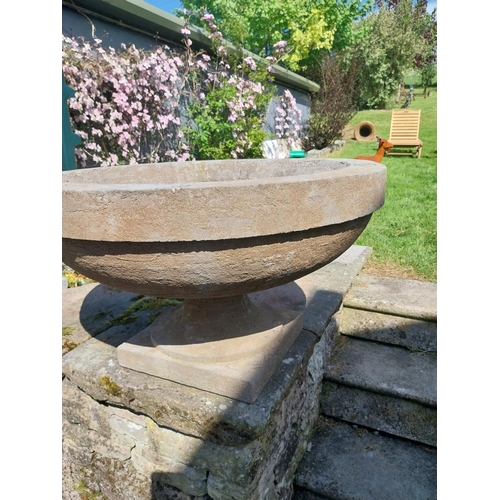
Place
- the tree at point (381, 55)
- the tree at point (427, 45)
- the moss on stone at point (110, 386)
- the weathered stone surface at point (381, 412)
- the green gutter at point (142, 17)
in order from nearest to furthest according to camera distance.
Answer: the moss on stone at point (110, 386)
the weathered stone surface at point (381, 412)
the green gutter at point (142, 17)
the tree at point (381, 55)
the tree at point (427, 45)

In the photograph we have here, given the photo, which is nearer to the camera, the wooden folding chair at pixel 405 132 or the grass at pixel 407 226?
the grass at pixel 407 226

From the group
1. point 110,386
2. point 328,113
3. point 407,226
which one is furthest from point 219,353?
point 328,113

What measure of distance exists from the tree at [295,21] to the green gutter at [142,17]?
6.44 meters

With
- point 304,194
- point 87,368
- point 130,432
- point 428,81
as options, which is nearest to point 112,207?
point 304,194

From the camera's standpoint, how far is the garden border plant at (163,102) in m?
3.60

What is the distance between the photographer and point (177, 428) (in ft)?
4.18

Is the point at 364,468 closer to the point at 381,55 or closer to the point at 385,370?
the point at 385,370

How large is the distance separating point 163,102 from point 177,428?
4.21 metres

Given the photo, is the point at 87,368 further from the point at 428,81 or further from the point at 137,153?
the point at 428,81

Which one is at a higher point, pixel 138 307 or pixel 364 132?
pixel 364 132

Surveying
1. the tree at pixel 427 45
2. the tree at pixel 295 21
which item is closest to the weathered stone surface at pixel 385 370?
the tree at pixel 295 21

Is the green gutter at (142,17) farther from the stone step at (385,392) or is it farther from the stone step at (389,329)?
the stone step at (385,392)

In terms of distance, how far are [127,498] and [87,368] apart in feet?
1.79

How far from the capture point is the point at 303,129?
10.4 meters
